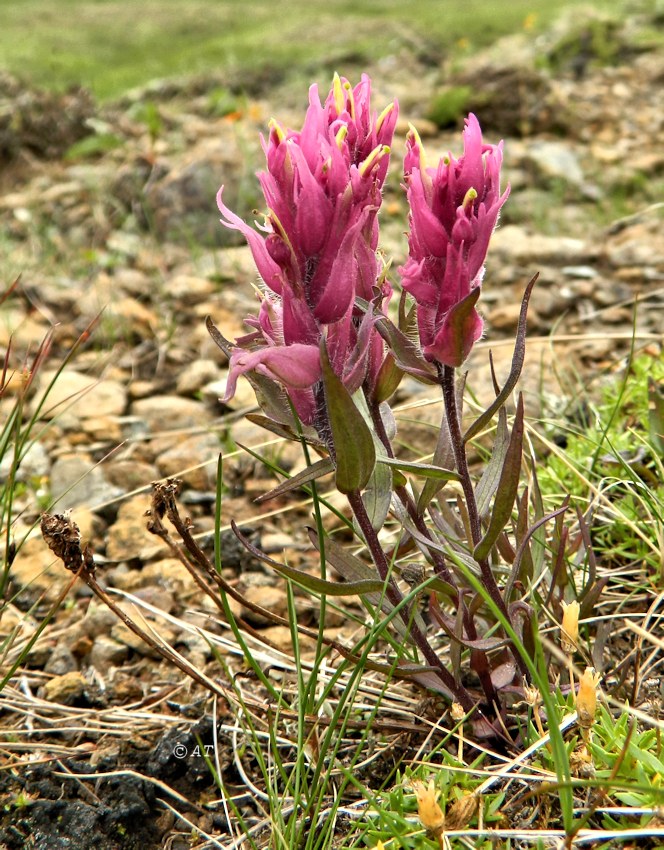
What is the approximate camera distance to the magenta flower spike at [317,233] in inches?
63.3

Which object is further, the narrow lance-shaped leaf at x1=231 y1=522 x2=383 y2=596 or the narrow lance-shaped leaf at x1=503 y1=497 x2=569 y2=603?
the narrow lance-shaped leaf at x1=503 y1=497 x2=569 y2=603

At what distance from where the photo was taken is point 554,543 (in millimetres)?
2119

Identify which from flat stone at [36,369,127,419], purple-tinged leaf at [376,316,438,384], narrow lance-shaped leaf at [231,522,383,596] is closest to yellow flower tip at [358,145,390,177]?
Result: purple-tinged leaf at [376,316,438,384]

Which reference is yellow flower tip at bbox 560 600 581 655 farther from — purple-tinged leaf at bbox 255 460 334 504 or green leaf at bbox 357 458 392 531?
purple-tinged leaf at bbox 255 460 334 504

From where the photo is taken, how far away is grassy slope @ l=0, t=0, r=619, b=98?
30.6 ft

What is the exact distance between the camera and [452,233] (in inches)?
64.1

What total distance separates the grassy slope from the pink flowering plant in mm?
7471

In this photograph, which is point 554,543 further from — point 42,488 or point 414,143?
point 42,488

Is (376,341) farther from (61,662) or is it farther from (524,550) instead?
(61,662)

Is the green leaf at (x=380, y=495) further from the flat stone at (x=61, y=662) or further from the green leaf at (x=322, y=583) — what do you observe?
the flat stone at (x=61, y=662)

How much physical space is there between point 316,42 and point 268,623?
938 cm

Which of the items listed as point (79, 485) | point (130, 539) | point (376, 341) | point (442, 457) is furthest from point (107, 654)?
point (376, 341)

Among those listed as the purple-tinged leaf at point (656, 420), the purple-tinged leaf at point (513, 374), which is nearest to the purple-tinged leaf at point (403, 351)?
the purple-tinged leaf at point (513, 374)

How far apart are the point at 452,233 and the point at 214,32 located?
11.1 m
